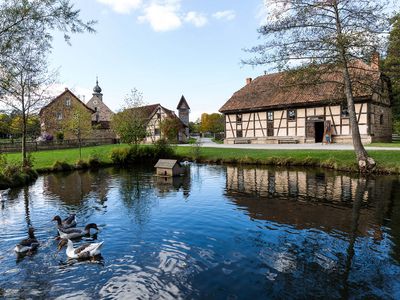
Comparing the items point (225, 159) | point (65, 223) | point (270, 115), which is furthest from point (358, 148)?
point (270, 115)

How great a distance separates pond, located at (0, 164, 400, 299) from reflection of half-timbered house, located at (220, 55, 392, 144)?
18.0 meters

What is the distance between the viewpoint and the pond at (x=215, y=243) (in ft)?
18.2

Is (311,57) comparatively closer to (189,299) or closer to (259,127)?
(189,299)

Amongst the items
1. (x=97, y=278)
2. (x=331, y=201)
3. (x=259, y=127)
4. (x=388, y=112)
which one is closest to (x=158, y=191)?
(x=331, y=201)

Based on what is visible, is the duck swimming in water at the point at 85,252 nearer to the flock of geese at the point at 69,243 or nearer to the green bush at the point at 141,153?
the flock of geese at the point at 69,243

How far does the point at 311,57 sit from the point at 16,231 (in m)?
16.9

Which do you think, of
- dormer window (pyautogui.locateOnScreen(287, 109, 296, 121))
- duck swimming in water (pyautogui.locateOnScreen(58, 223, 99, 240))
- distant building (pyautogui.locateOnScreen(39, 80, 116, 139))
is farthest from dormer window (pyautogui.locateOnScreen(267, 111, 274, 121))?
duck swimming in water (pyautogui.locateOnScreen(58, 223, 99, 240))

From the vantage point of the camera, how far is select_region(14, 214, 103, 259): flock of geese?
22.3 ft

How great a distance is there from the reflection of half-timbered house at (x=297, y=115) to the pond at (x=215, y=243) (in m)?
18.0

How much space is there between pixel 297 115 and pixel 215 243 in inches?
1197

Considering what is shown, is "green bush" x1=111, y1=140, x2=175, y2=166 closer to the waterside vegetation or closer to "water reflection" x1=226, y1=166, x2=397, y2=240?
the waterside vegetation

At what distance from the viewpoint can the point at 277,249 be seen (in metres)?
7.21

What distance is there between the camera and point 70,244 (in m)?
7.09

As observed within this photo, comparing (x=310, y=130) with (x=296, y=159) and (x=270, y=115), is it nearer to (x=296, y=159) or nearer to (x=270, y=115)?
(x=270, y=115)
